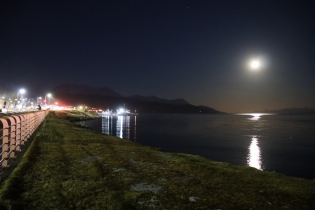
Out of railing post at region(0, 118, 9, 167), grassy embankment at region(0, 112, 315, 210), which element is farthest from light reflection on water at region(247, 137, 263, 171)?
railing post at region(0, 118, 9, 167)

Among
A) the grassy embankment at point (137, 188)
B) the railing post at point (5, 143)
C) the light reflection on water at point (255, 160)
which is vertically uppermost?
the railing post at point (5, 143)

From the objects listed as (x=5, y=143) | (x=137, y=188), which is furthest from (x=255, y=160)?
(x=5, y=143)

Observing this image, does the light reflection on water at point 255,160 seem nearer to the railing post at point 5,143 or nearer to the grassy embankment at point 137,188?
the grassy embankment at point 137,188

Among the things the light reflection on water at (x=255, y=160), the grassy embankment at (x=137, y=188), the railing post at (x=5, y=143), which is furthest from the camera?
the light reflection on water at (x=255, y=160)

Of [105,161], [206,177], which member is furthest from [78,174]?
[206,177]

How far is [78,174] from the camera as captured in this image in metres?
9.26

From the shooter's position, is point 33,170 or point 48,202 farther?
point 33,170

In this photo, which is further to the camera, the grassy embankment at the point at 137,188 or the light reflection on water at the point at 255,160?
the light reflection on water at the point at 255,160

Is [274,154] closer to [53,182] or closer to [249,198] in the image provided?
[249,198]

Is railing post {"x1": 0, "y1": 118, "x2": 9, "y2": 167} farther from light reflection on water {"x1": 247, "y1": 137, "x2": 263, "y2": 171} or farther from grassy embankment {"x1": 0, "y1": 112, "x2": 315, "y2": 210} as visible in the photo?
light reflection on water {"x1": 247, "y1": 137, "x2": 263, "y2": 171}

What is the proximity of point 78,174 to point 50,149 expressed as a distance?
6.15 metres

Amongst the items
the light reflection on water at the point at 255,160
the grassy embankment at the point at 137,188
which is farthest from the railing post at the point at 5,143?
the light reflection on water at the point at 255,160

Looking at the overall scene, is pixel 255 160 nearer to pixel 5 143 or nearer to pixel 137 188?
pixel 137 188

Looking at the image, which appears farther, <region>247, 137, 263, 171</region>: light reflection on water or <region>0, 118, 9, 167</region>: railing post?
<region>247, 137, 263, 171</region>: light reflection on water
